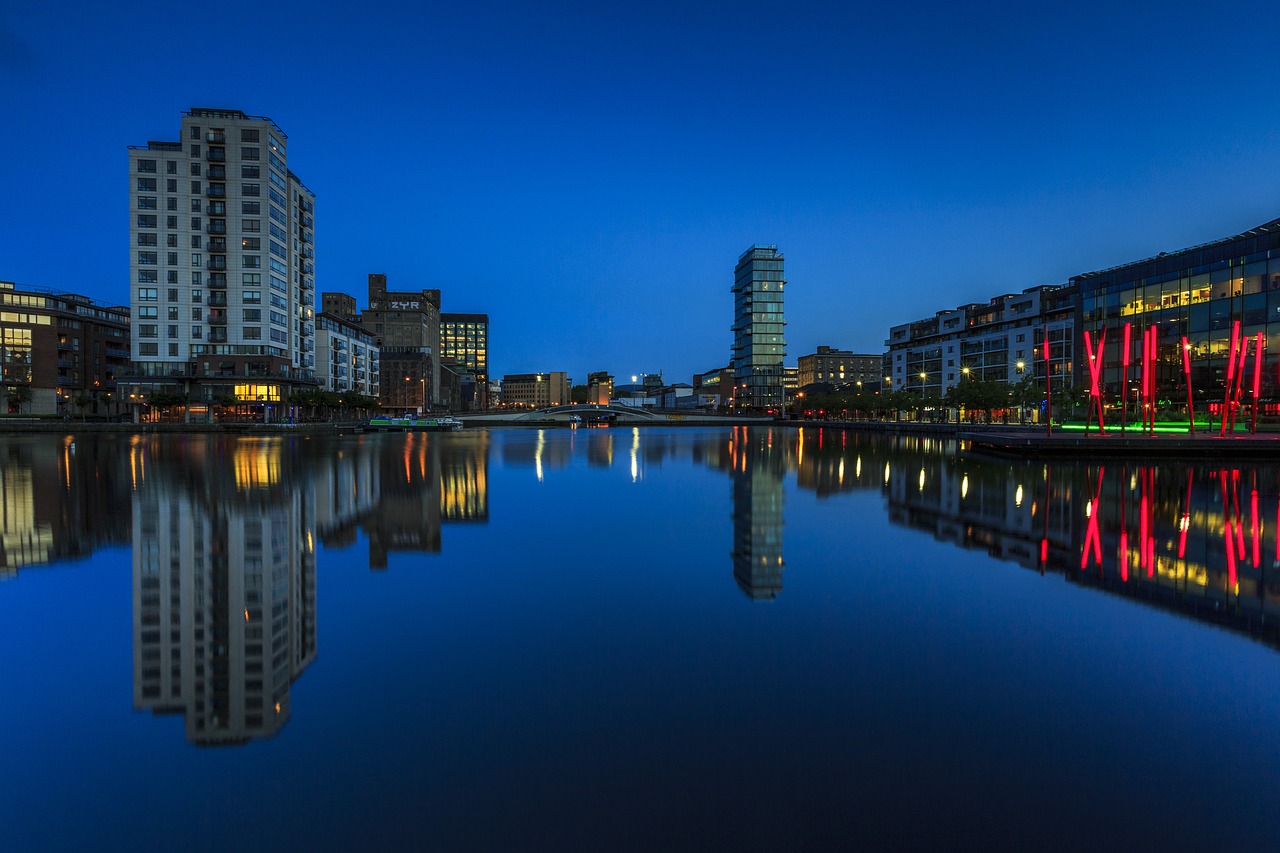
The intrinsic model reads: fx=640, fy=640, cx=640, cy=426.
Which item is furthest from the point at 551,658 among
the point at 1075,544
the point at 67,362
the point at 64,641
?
the point at 67,362

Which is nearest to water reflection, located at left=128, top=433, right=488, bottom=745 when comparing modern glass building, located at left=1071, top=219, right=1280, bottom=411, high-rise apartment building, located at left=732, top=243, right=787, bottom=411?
modern glass building, located at left=1071, top=219, right=1280, bottom=411

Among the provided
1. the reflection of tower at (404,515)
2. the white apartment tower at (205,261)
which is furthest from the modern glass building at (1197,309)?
the white apartment tower at (205,261)

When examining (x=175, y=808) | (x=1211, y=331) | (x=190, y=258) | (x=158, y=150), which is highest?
(x=158, y=150)

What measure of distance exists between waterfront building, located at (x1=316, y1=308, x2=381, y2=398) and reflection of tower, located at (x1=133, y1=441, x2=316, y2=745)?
91.6 m

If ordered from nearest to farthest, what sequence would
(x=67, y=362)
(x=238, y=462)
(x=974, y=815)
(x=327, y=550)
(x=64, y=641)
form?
1. (x=974, y=815)
2. (x=64, y=641)
3. (x=327, y=550)
4. (x=238, y=462)
5. (x=67, y=362)

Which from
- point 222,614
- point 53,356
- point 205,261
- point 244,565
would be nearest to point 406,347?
point 53,356

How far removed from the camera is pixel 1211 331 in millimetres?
61250

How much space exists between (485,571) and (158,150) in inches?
3818

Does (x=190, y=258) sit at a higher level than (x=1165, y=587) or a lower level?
higher

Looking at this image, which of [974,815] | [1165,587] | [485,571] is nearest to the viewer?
[974,815]

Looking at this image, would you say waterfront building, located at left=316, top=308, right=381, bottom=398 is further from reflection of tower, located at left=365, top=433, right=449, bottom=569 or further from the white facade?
reflection of tower, located at left=365, top=433, right=449, bottom=569

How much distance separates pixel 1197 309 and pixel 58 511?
84462mm

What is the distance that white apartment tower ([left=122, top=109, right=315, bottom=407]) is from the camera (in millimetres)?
80438

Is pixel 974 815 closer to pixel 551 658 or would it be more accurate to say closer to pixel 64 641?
pixel 551 658
